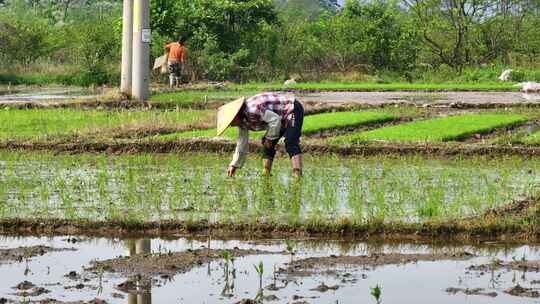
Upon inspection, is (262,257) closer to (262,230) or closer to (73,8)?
(262,230)

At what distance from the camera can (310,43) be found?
31906 millimetres

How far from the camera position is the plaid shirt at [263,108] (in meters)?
10.7

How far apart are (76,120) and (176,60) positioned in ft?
29.8

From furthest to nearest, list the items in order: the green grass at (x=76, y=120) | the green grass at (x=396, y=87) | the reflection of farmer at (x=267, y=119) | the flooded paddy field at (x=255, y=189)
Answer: the green grass at (x=396, y=87), the green grass at (x=76, y=120), the reflection of farmer at (x=267, y=119), the flooded paddy field at (x=255, y=189)

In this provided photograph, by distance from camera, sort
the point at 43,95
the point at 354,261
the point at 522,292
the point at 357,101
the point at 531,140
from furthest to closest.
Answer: the point at 43,95 → the point at 357,101 → the point at 531,140 → the point at 354,261 → the point at 522,292

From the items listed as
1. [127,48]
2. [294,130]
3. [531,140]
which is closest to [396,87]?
[127,48]

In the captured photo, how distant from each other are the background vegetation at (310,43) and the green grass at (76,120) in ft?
36.1

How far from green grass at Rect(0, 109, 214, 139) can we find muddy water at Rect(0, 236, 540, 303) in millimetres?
7281

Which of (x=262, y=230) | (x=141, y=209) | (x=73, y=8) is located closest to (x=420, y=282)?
(x=262, y=230)

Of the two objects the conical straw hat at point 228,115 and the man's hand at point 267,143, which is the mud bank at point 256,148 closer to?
the man's hand at point 267,143

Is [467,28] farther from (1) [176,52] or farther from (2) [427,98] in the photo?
(2) [427,98]

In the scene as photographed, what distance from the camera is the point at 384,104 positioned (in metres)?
19.8

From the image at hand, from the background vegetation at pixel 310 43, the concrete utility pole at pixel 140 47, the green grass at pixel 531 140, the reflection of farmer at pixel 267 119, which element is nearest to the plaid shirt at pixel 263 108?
the reflection of farmer at pixel 267 119

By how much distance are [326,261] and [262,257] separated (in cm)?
51
